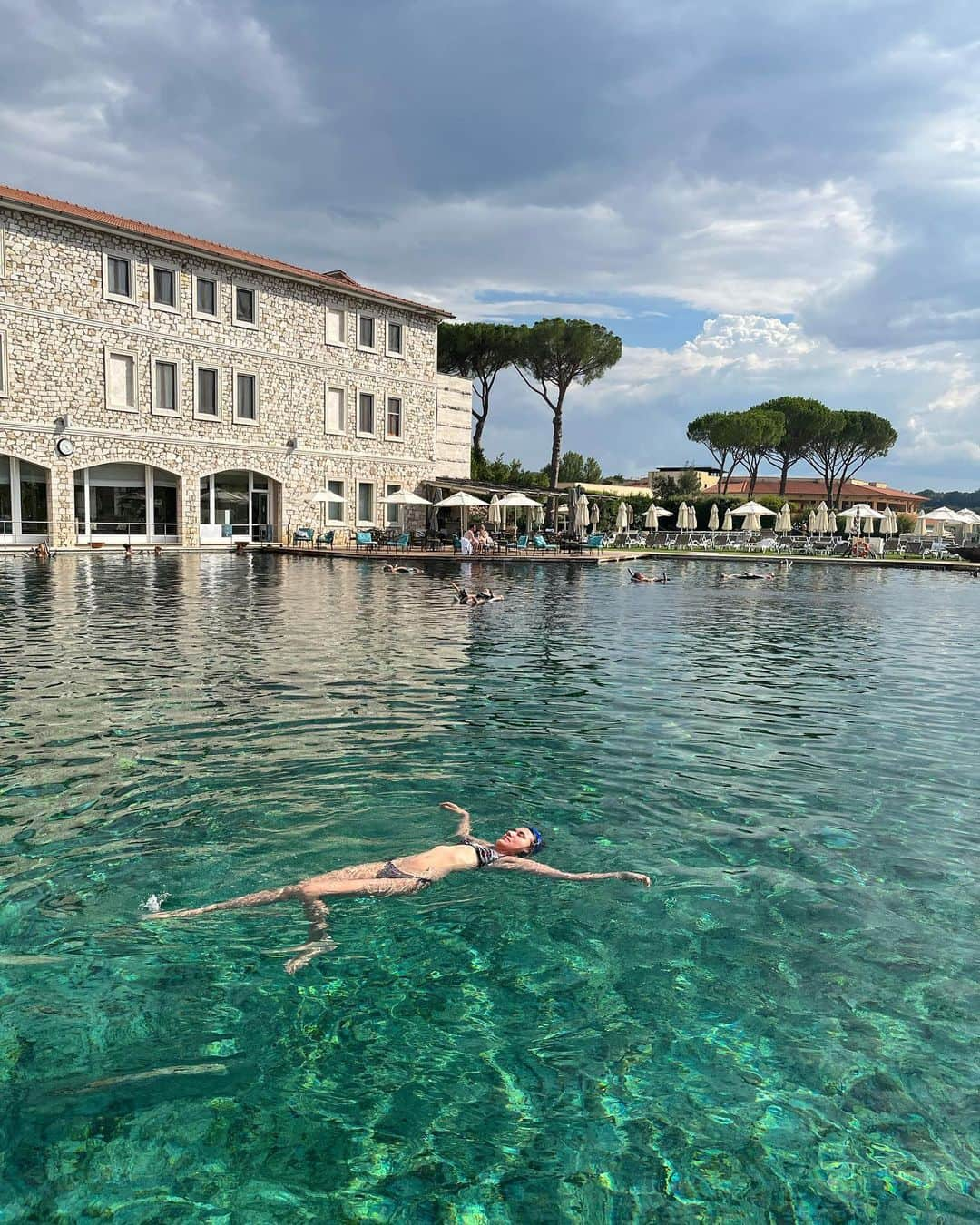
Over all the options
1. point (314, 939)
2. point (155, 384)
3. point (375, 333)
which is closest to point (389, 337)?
point (375, 333)

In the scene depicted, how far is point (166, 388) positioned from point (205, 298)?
3613 mm

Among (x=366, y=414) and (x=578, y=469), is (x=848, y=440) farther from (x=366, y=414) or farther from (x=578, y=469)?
(x=366, y=414)

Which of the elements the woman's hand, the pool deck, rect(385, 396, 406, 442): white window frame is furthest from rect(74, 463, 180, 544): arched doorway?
the woman's hand

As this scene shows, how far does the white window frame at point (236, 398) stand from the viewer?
105 feet

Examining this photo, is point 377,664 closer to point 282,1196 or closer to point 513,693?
point 513,693

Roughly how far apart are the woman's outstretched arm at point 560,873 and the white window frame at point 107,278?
28.6m

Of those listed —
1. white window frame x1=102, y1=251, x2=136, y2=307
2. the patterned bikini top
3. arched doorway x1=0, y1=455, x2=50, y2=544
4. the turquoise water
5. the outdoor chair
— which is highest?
white window frame x1=102, y1=251, x2=136, y2=307

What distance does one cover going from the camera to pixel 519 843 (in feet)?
15.7

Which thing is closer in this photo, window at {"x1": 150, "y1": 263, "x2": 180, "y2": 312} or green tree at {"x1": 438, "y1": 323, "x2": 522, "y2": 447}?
window at {"x1": 150, "y1": 263, "x2": 180, "y2": 312}

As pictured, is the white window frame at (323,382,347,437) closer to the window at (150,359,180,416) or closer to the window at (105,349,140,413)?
the window at (150,359,180,416)

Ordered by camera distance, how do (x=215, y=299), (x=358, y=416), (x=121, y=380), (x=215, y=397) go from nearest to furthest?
(x=121, y=380) → (x=215, y=299) → (x=215, y=397) → (x=358, y=416)

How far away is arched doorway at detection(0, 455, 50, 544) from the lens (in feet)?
88.5

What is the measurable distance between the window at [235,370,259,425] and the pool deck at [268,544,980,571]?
4.99 meters

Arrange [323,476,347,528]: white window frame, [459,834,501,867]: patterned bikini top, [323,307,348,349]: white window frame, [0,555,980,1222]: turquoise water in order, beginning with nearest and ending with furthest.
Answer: [0,555,980,1222]: turquoise water < [459,834,501,867]: patterned bikini top < [323,307,348,349]: white window frame < [323,476,347,528]: white window frame
